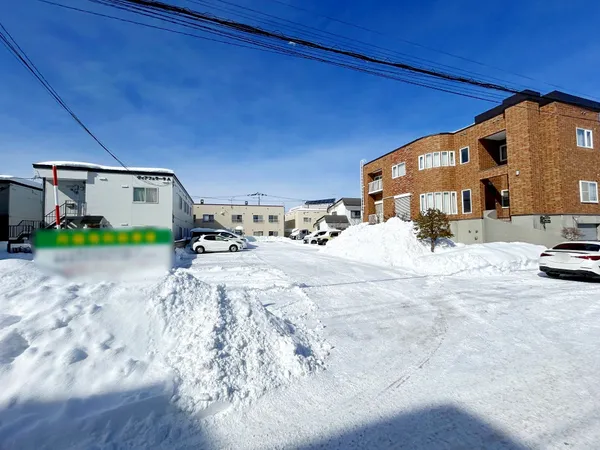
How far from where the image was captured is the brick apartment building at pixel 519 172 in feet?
55.8

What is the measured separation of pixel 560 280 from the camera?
364 inches

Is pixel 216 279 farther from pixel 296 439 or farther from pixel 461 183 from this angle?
pixel 461 183

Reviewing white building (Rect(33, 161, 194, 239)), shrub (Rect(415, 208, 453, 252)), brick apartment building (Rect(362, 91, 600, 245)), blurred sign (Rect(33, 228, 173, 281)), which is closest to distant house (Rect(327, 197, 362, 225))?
brick apartment building (Rect(362, 91, 600, 245))

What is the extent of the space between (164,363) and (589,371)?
206 inches

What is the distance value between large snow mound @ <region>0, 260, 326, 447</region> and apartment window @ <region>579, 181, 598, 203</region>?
Answer: 22.8 m

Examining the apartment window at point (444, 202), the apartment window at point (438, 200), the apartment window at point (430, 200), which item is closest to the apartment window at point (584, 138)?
the apartment window at point (444, 202)

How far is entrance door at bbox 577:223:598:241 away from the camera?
17.1m

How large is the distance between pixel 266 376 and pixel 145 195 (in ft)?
60.5

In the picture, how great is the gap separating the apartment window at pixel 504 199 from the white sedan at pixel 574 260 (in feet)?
36.7

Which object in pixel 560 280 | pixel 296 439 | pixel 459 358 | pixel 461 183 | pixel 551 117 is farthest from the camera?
pixel 461 183

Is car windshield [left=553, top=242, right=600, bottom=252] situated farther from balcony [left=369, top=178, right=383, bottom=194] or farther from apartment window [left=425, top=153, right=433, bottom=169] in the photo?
balcony [left=369, top=178, right=383, bottom=194]

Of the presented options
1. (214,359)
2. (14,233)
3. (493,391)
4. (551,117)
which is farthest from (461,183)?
(14,233)

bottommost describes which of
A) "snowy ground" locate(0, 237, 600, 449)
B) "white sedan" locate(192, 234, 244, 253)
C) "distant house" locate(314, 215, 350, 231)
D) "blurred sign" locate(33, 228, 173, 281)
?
"snowy ground" locate(0, 237, 600, 449)

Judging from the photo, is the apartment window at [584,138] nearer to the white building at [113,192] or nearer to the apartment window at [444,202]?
the apartment window at [444,202]
